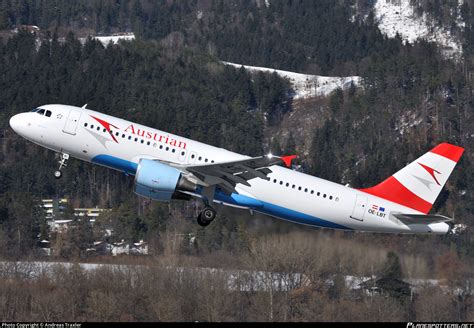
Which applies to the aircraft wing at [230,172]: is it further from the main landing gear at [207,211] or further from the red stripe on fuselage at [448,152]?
the red stripe on fuselage at [448,152]

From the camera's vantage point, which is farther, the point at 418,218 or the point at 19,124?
the point at 19,124

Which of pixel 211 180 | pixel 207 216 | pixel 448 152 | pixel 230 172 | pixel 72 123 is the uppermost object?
pixel 72 123

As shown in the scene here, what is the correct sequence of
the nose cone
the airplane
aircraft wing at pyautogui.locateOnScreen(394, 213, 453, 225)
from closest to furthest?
the airplane, aircraft wing at pyautogui.locateOnScreen(394, 213, 453, 225), the nose cone

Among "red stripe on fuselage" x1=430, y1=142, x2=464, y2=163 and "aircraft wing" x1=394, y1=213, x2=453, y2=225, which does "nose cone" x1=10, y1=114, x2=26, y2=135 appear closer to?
"aircraft wing" x1=394, y1=213, x2=453, y2=225

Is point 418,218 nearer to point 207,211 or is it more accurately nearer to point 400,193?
point 400,193

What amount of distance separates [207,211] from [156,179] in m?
3.13

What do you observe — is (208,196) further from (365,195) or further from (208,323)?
(208,323)

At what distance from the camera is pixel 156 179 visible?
59094mm

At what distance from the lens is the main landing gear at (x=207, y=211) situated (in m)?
60.2

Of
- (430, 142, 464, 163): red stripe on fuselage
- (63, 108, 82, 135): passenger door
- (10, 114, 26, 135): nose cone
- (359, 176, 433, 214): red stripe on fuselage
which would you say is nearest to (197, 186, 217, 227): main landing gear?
(63, 108, 82, 135): passenger door

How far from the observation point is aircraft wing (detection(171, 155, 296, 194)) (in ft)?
191

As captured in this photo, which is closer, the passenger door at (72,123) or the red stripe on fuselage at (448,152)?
the passenger door at (72,123)

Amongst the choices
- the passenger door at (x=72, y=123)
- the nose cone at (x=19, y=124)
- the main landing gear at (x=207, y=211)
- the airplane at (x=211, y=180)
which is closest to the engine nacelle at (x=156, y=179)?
the airplane at (x=211, y=180)

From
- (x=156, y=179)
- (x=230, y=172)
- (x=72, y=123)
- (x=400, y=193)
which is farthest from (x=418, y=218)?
(x=72, y=123)
